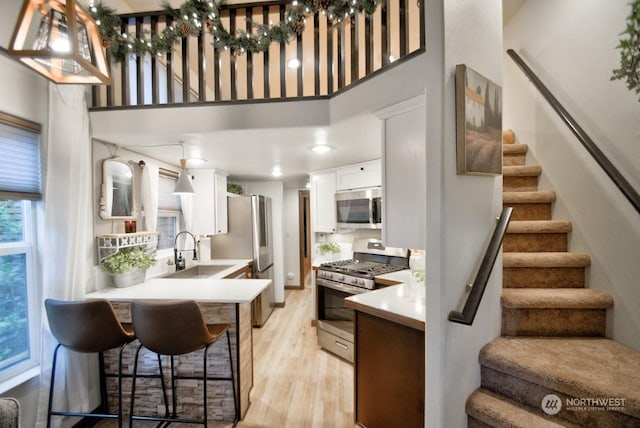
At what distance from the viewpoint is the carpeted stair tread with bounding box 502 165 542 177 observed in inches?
97.0

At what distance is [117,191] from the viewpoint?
7.75 feet

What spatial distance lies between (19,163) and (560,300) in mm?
3463

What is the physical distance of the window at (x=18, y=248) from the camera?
5.47ft

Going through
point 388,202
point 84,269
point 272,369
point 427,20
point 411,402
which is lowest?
point 272,369

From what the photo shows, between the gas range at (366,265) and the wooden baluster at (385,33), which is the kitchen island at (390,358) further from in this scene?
the wooden baluster at (385,33)

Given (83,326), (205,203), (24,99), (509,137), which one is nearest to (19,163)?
(24,99)

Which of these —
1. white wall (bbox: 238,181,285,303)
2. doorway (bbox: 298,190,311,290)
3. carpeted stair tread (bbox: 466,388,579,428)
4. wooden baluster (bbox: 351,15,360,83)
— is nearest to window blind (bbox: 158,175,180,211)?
white wall (bbox: 238,181,285,303)

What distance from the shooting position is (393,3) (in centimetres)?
194

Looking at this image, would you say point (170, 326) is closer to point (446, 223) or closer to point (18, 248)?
point (18, 248)

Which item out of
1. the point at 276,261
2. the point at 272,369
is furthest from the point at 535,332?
the point at 276,261

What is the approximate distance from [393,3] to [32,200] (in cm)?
275

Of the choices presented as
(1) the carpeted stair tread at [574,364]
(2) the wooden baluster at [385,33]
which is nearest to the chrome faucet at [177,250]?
(2) the wooden baluster at [385,33]

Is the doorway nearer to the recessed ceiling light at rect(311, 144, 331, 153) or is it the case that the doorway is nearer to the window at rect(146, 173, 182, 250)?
the window at rect(146, 173, 182, 250)

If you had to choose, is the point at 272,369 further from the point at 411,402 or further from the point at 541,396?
the point at 541,396
